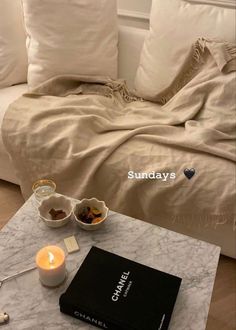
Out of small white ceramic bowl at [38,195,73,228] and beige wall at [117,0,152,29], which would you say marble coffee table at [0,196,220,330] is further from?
beige wall at [117,0,152,29]

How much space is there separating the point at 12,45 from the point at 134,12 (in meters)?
0.70

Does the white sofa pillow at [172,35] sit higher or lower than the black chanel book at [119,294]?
higher

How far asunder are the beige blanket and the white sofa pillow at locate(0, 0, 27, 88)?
0.21 meters

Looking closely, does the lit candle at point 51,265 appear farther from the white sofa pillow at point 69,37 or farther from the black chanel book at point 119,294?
the white sofa pillow at point 69,37

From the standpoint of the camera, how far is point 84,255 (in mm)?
937

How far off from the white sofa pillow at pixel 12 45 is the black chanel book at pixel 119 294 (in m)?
1.16

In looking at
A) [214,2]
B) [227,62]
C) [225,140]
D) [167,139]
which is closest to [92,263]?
[167,139]

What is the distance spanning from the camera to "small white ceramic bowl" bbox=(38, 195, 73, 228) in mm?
997

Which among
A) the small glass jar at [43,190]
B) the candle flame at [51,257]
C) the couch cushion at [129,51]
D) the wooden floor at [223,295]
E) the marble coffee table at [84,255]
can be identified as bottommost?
the wooden floor at [223,295]

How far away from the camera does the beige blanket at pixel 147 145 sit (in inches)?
49.0

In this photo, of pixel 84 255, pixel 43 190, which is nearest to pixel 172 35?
pixel 43 190

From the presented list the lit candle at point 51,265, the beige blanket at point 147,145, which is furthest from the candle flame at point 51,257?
the beige blanket at point 147,145

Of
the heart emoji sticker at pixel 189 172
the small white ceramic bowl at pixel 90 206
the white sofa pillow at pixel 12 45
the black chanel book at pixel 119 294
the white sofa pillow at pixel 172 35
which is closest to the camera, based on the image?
the black chanel book at pixel 119 294

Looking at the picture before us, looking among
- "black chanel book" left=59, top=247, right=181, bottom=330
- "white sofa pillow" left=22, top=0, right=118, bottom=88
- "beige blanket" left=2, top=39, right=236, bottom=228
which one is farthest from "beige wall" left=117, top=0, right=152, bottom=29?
"black chanel book" left=59, top=247, right=181, bottom=330
